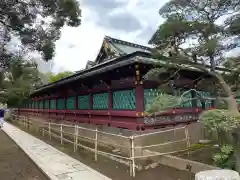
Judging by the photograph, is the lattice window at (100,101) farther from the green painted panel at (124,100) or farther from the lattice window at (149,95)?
the lattice window at (149,95)

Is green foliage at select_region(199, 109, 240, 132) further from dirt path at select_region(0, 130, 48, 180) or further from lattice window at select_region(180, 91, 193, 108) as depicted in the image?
dirt path at select_region(0, 130, 48, 180)

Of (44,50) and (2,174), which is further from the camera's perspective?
(44,50)

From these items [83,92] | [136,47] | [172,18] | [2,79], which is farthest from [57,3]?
[136,47]

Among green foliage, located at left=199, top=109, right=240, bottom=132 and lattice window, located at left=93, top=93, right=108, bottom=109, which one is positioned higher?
lattice window, located at left=93, top=93, right=108, bottom=109

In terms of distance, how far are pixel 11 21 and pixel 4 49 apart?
1.33 m

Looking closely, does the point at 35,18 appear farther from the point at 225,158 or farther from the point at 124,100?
the point at 225,158

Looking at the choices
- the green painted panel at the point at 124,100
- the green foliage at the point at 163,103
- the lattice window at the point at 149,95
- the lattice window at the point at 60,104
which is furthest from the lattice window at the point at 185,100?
the lattice window at the point at 60,104

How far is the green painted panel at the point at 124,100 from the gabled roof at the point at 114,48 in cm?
369

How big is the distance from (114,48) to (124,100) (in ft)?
17.4

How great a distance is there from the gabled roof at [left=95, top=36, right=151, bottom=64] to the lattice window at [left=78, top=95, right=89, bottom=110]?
3.20 m

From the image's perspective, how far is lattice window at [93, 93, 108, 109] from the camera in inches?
420

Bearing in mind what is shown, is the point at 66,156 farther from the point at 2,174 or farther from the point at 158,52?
the point at 158,52

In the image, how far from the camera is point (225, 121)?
4.07 m

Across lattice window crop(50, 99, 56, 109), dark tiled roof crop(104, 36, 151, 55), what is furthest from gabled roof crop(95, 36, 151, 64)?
lattice window crop(50, 99, 56, 109)
